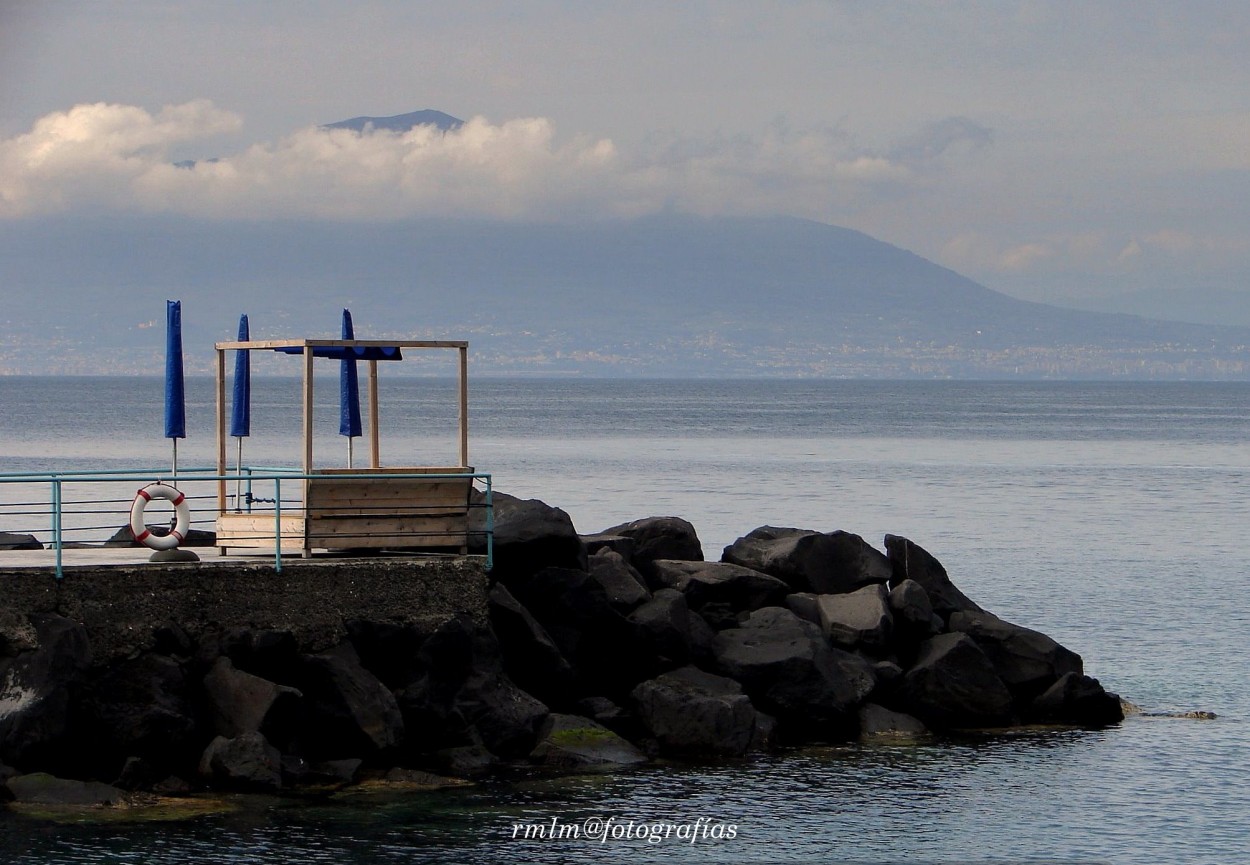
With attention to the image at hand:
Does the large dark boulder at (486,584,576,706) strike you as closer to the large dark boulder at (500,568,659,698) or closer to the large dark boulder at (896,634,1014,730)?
the large dark boulder at (500,568,659,698)

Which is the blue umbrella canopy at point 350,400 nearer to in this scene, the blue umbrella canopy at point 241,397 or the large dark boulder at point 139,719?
the blue umbrella canopy at point 241,397

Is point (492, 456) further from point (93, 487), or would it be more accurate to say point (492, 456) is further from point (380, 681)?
point (380, 681)

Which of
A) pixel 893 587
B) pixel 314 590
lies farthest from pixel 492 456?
pixel 314 590

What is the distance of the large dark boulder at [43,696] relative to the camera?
57.3 feet

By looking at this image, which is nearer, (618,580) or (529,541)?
(529,541)

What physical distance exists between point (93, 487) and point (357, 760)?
38.9 meters

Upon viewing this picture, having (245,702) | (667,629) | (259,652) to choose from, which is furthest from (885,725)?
(245,702)

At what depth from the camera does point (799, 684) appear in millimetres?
21641

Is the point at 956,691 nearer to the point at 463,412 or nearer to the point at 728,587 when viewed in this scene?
the point at 728,587

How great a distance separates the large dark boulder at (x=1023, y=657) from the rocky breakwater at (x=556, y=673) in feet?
0.10

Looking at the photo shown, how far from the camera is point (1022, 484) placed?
7294 cm

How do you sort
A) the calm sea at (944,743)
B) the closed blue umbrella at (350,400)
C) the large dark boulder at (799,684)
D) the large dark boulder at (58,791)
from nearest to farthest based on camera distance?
the calm sea at (944,743)
the large dark boulder at (58,791)
the large dark boulder at (799,684)
the closed blue umbrella at (350,400)

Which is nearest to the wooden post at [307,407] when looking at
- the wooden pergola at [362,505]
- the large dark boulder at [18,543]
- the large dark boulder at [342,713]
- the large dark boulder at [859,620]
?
the wooden pergola at [362,505]

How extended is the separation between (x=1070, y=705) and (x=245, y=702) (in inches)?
438
